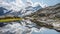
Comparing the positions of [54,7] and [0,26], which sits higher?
[54,7]

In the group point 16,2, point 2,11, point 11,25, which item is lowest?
point 11,25

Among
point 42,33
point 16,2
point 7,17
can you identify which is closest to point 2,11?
point 7,17

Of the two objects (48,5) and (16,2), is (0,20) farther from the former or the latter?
(48,5)

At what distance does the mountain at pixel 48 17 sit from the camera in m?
1.42

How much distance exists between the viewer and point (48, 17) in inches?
56.4

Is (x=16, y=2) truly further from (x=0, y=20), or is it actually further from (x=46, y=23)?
(x=46, y=23)

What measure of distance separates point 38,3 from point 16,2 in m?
0.27

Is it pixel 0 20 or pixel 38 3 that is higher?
pixel 38 3

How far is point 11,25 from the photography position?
1435 mm

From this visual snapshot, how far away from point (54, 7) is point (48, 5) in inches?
3.0

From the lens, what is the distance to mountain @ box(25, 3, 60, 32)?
1.42 m

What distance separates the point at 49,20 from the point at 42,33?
0.58ft

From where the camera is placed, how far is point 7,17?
1445 millimetres

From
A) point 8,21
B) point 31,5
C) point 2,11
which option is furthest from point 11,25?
point 31,5
